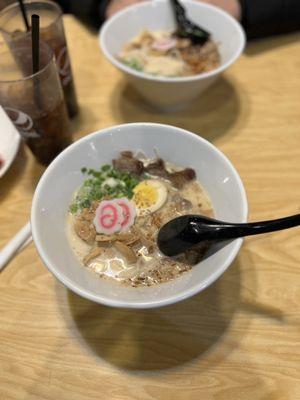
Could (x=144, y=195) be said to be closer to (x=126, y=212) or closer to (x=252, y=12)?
(x=126, y=212)

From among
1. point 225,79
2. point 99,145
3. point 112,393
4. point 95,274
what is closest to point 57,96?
point 99,145

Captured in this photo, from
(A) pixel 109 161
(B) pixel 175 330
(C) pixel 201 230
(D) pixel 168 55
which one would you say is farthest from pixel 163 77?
(B) pixel 175 330

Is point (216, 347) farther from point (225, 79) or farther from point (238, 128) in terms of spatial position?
point (225, 79)

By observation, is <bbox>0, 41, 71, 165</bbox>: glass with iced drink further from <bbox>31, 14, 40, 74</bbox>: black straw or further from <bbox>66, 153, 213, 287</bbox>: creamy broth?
<bbox>66, 153, 213, 287</bbox>: creamy broth

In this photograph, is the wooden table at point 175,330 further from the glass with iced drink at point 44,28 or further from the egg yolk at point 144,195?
the glass with iced drink at point 44,28

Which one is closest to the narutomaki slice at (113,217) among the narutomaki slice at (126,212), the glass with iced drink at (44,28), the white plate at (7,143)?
the narutomaki slice at (126,212)
